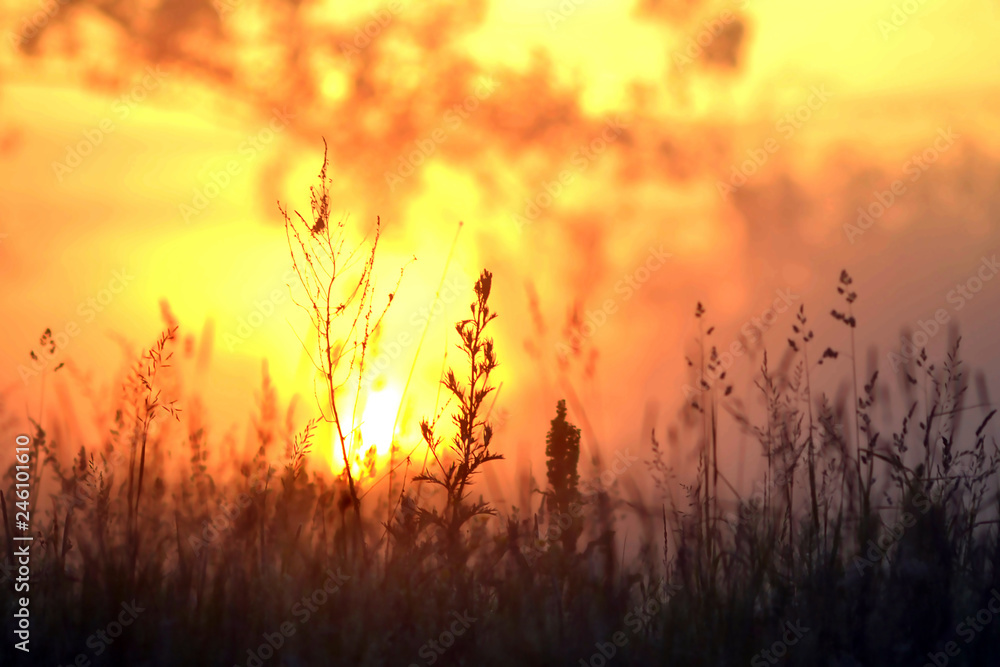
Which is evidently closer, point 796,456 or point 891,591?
point 891,591

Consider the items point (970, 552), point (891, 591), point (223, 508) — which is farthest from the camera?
point (223, 508)

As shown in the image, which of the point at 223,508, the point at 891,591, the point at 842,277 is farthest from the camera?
the point at 842,277

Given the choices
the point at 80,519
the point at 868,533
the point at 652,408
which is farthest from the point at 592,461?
the point at 80,519

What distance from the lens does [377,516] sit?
486cm

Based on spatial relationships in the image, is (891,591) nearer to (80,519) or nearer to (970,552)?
(970,552)

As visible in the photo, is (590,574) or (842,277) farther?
(842,277)

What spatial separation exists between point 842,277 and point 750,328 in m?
0.54

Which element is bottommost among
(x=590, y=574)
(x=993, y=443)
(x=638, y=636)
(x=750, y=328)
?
(x=638, y=636)

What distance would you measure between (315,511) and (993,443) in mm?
3250

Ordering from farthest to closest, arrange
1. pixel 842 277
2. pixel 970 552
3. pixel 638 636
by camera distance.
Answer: pixel 842 277 → pixel 970 552 → pixel 638 636

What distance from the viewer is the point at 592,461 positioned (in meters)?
4.60

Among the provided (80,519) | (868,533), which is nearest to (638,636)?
(868,533)

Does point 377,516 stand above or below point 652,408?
below

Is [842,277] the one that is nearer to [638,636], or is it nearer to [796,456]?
[796,456]
